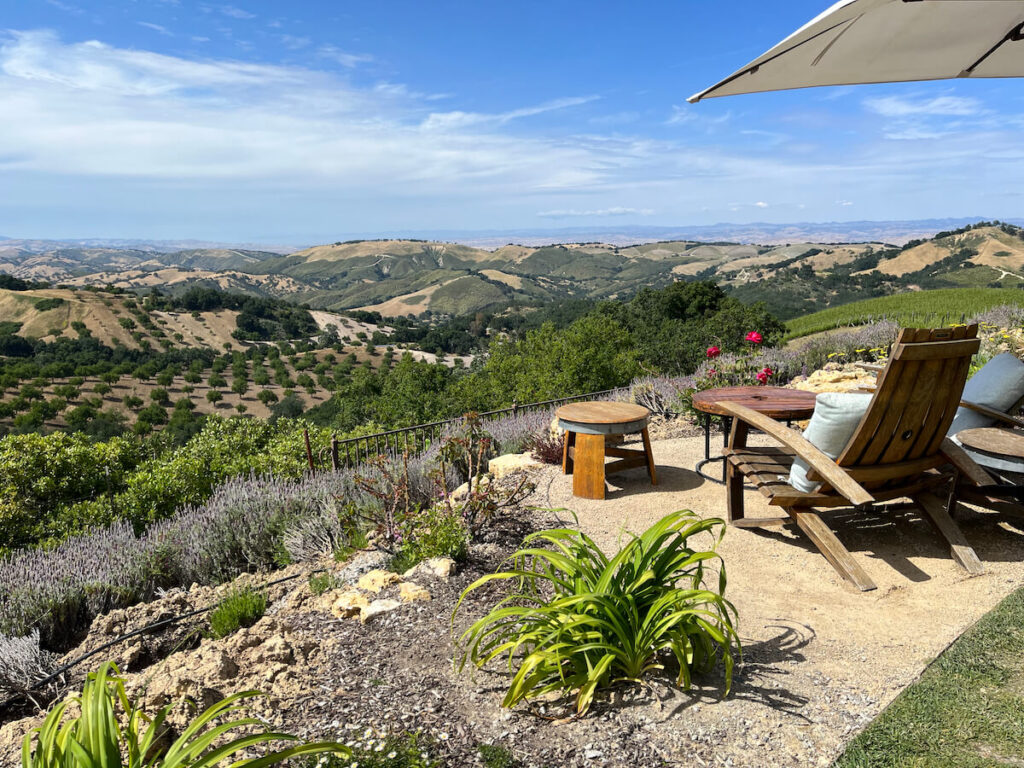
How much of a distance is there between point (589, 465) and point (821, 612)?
2.12m

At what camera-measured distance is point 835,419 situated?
3.20 meters

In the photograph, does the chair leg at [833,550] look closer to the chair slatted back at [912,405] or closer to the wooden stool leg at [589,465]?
the chair slatted back at [912,405]

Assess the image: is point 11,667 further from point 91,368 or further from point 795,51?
point 91,368

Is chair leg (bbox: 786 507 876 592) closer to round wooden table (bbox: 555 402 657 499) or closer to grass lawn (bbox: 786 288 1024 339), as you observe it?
round wooden table (bbox: 555 402 657 499)

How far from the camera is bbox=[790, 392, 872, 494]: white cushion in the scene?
3172 mm

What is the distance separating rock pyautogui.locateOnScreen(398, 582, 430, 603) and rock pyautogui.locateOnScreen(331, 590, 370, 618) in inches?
7.2

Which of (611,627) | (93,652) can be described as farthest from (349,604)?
(611,627)

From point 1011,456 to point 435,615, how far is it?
3.16 metres

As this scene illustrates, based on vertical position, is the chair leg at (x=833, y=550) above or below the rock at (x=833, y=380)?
above

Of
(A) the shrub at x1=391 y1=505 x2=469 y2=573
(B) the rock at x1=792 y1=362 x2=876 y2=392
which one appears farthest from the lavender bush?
(B) the rock at x1=792 y1=362 x2=876 y2=392

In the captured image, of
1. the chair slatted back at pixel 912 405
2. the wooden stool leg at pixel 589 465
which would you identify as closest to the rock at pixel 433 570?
the wooden stool leg at pixel 589 465

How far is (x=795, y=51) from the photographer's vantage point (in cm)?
347

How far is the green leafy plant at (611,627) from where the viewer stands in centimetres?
221

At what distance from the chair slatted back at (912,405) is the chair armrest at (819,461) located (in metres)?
0.11
